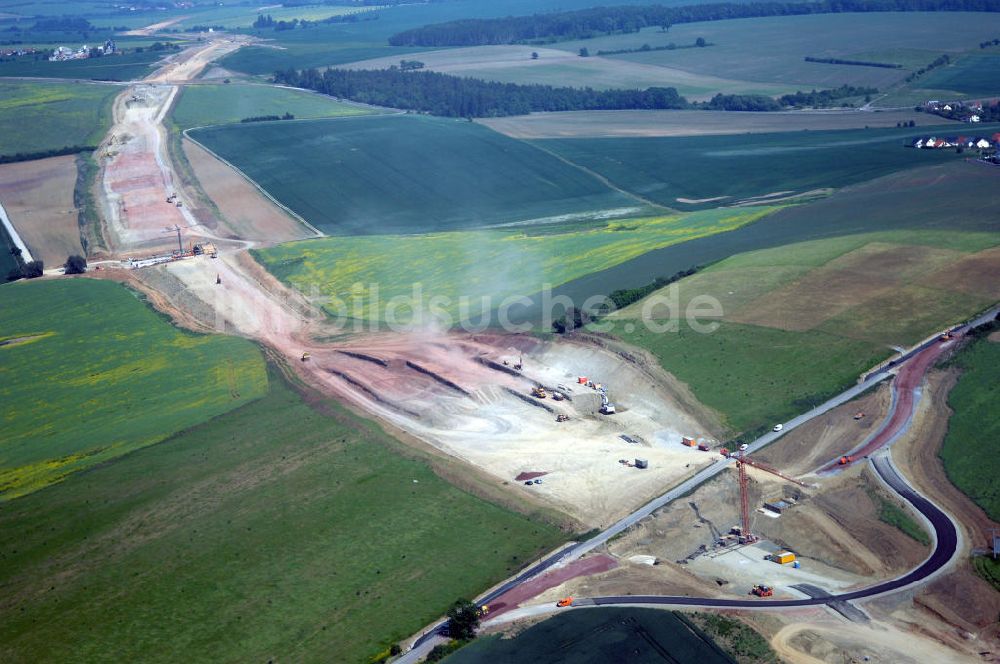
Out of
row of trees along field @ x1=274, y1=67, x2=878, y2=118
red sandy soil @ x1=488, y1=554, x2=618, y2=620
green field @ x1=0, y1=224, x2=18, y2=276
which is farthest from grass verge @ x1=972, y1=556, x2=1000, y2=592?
row of trees along field @ x1=274, y1=67, x2=878, y2=118

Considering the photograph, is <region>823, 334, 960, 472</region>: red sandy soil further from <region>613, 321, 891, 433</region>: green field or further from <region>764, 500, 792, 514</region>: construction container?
<region>764, 500, 792, 514</region>: construction container

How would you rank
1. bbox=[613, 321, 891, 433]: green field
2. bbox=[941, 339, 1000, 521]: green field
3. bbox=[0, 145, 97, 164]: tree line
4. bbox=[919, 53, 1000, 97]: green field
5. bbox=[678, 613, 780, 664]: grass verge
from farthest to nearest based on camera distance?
bbox=[919, 53, 1000, 97]: green field
bbox=[0, 145, 97, 164]: tree line
bbox=[613, 321, 891, 433]: green field
bbox=[941, 339, 1000, 521]: green field
bbox=[678, 613, 780, 664]: grass verge

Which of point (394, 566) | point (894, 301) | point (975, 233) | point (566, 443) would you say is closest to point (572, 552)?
point (394, 566)

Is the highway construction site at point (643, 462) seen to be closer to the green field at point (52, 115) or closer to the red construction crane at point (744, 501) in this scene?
the red construction crane at point (744, 501)

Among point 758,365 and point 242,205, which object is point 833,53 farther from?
point 758,365

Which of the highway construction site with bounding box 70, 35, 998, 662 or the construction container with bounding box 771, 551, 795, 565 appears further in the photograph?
the construction container with bounding box 771, 551, 795, 565

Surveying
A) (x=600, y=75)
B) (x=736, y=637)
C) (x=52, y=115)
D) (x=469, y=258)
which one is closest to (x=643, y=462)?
(x=736, y=637)

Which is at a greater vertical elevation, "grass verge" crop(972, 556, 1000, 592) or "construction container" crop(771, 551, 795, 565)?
"grass verge" crop(972, 556, 1000, 592)
